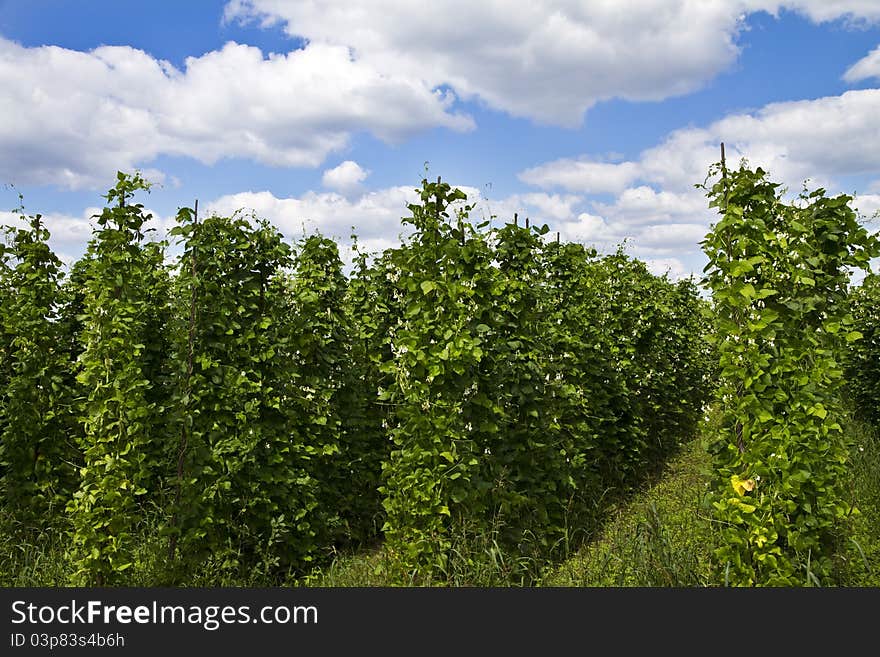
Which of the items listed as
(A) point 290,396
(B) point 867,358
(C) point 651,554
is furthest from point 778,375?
(B) point 867,358

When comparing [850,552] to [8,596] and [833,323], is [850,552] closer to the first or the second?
[833,323]

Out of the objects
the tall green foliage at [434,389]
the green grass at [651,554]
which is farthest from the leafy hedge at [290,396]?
the green grass at [651,554]

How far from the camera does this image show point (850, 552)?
5398 millimetres

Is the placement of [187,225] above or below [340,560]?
above

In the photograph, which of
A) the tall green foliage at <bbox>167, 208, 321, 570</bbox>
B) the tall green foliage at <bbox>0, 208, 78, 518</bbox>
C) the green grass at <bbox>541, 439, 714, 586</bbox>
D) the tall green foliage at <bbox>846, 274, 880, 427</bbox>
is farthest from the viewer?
the tall green foliage at <bbox>846, 274, 880, 427</bbox>

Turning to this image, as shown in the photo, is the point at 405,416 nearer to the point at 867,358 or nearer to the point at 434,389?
the point at 434,389

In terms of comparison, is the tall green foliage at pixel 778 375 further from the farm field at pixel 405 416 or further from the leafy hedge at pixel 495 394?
the leafy hedge at pixel 495 394

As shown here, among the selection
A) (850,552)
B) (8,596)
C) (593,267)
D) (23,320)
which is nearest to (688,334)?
(593,267)

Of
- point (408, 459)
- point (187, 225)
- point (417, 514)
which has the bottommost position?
point (417, 514)

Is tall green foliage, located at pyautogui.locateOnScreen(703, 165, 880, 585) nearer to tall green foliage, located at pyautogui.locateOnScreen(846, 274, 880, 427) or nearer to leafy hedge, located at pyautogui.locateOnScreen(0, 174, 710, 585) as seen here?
leafy hedge, located at pyautogui.locateOnScreen(0, 174, 710, 585)

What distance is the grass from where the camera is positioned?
16.5ft

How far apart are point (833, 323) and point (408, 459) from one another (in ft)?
10.5

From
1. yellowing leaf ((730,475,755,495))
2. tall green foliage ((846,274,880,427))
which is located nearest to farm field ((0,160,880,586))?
yellowing leaf ((730,475,755,495))

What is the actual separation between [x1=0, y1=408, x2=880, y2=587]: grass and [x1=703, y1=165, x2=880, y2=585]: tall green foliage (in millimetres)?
252
